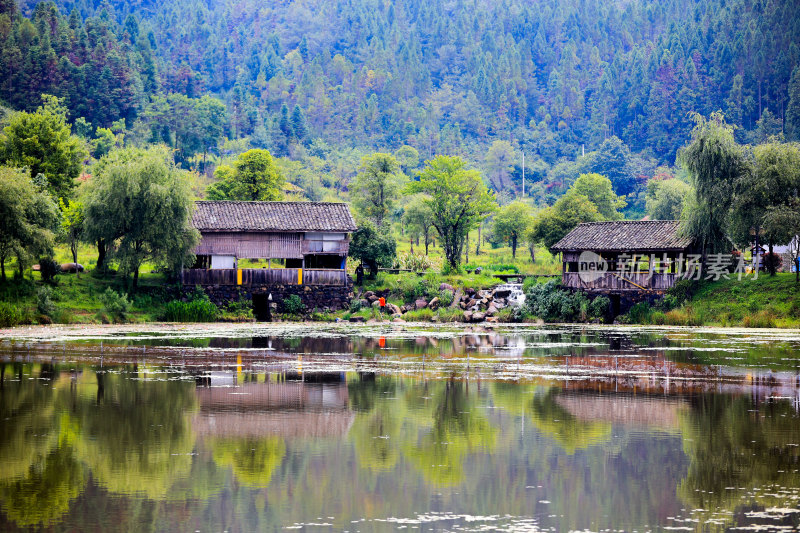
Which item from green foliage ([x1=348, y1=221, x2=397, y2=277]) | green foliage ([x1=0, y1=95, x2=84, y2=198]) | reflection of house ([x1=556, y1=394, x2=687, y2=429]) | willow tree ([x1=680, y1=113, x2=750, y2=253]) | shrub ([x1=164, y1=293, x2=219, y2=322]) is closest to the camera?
reflection of house ([x1=556, y1=394, x2=687, y2=429])

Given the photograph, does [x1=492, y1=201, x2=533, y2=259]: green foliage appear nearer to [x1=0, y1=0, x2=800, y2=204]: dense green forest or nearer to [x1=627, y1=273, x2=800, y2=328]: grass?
[x1=627, y1=273, x2=800, y2=328]: grass

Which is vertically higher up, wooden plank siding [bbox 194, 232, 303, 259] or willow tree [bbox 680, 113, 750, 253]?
willow tree [bbox 680, 113, 750, 253]

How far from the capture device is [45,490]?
13180 millimetres

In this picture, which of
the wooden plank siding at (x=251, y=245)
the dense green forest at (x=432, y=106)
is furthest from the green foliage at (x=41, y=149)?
the dense green forest at (x=432, y=106)

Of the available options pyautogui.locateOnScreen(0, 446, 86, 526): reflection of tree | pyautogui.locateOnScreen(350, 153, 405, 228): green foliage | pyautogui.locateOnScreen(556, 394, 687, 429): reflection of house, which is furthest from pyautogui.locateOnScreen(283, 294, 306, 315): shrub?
pyautogui.locateOnScreen(0, 446, 86, 526): reflection of tree

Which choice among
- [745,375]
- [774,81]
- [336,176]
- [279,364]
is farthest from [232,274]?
[774,81]

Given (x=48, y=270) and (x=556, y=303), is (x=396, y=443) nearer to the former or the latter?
(x=48, y=270)

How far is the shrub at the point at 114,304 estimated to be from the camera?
48.4 m

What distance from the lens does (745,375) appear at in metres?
26.1

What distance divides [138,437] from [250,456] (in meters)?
2.72

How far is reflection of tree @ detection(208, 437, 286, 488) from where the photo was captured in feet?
46.5

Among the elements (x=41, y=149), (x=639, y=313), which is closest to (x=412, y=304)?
(x=639, y=313)

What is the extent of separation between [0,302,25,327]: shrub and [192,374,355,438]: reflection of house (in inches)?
951

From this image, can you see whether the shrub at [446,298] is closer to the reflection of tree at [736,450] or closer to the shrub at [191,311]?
the shrub at [191,311]
